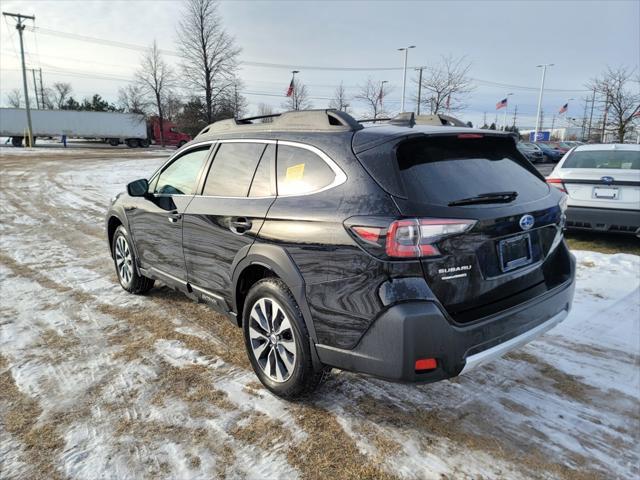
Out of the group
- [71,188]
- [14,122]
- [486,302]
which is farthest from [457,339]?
[14,122]

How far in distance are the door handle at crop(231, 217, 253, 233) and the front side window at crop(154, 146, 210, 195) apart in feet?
2.49

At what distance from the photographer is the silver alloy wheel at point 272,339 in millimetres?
2914

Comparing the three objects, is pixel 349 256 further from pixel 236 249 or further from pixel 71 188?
pixel 71 188

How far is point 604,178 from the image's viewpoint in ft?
21.8

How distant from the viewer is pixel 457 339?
7.76ft

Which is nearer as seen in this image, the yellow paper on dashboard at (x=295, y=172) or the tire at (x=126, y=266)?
the yellow paper on dashboard at (x=295, y=172)

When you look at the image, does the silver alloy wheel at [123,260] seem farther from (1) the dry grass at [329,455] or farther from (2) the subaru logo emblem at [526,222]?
(2) the subaru logo emblem at [526,222]

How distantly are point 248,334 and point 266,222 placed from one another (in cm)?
83

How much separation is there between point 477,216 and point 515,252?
1.42 ft

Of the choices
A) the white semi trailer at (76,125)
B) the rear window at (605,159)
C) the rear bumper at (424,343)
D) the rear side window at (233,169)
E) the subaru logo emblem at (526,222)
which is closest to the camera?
the rear bumper at (424,343)

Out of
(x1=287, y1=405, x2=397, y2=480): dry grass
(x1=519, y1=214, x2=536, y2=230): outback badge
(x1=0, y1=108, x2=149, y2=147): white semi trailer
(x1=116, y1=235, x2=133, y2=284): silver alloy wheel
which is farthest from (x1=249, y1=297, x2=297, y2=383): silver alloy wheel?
(x1=0, y1=108, x2=149, y2=147): white semi trailer

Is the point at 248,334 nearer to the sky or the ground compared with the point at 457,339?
nearer to the ground

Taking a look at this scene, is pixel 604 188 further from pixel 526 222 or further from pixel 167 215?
pixel 167 215

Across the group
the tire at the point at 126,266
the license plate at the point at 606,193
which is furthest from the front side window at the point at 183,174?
the license plate at the point at 606,193
